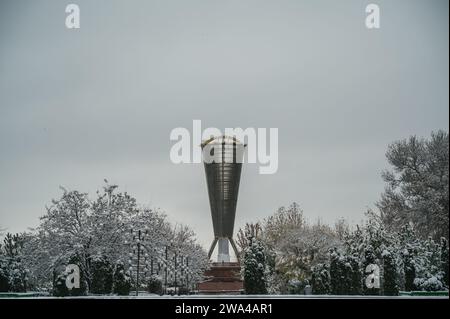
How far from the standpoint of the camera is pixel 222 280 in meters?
59.4

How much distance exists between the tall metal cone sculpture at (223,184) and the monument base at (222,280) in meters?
5.64

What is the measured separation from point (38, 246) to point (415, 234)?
23.2 meters

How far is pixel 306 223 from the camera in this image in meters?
65.2

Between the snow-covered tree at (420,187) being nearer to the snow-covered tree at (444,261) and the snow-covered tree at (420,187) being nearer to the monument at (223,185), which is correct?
the snow-covered tree at (444,261)

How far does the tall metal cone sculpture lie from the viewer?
2606 inches

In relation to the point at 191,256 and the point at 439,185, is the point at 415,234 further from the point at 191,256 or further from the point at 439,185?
the point at 191,256

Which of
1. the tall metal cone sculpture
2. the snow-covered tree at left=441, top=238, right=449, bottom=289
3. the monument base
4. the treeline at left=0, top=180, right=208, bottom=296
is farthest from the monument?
the snow-covered tree at left=441, top=238, right=449, bottom=289

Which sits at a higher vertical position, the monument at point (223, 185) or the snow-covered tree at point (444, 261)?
the monument at point (223, 185)

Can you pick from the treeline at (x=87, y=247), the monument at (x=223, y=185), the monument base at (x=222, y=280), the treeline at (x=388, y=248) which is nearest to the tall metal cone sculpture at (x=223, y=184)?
the monument at (x=223, y=185)

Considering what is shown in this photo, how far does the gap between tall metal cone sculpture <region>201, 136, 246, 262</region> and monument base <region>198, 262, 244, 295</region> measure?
5.64 metres

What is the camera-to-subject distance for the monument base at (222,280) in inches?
2313

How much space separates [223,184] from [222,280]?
9893mm
